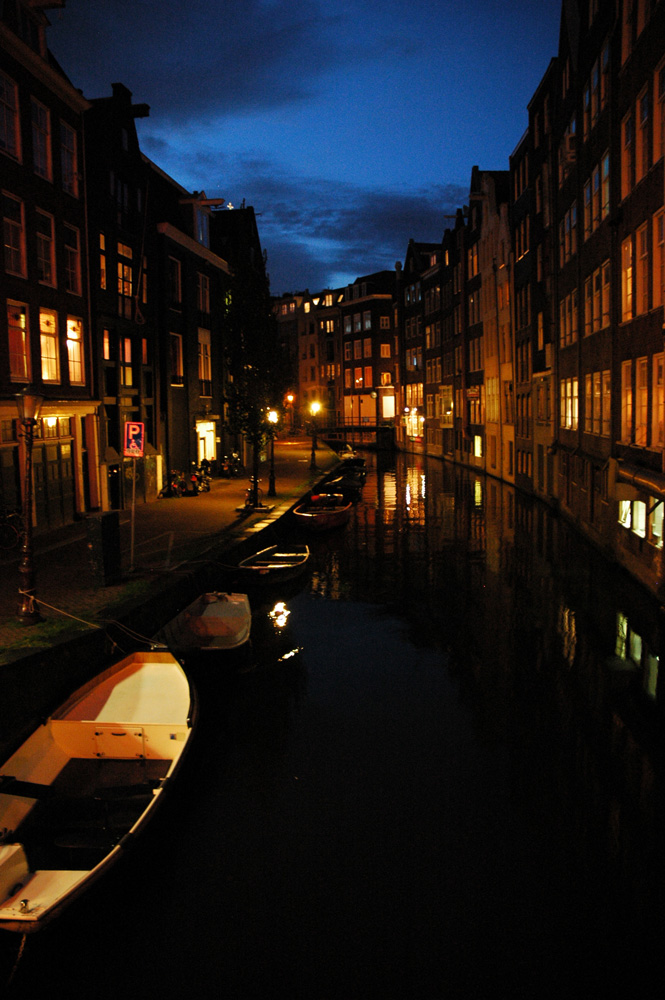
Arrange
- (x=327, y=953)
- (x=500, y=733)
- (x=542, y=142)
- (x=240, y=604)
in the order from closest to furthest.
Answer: (x=327, y=953) < (x=500, y=733) < (x=240, y=604) < (x=542, y=142)

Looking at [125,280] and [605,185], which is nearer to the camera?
[605,185]

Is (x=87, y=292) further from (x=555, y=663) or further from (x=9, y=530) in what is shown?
(x=555, y=663)

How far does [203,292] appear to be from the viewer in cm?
4288

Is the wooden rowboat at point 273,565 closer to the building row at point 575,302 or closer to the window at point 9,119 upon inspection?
the building row at point 575,302

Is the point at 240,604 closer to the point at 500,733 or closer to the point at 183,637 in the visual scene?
the point at 183,637

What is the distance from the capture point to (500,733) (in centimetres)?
1262

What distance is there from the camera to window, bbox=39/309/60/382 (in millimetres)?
25188

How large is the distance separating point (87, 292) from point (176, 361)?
10.6m

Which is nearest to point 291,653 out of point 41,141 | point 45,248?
point 45,248

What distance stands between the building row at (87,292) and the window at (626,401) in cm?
1405

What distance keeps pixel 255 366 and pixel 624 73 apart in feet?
59.1

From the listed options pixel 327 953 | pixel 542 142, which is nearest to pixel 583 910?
pixel 327 953

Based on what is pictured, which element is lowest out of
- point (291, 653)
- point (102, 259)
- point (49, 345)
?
point (291, 653)

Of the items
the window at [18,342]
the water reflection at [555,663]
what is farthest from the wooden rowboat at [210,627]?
the window at [18,342]
